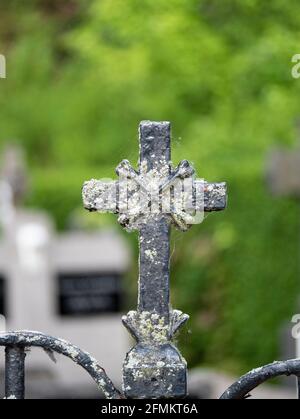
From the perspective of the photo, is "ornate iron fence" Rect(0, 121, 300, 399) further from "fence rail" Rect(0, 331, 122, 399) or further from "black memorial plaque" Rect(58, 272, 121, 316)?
"black memorial plaque" Rect(58, 272, 121, 316)

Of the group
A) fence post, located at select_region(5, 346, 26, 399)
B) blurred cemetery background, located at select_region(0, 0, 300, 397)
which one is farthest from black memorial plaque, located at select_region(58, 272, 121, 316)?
fence post, located at select_region(5, 346, 26, 399)

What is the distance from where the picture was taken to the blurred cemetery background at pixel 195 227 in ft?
27.0

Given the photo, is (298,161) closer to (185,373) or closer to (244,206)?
(244,206)

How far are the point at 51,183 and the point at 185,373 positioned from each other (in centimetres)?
1416

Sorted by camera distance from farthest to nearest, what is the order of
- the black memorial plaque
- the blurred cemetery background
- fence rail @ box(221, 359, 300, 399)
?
1. the black memorial plaque
2. the blurred cemetery background
3. fence rail @ box(221, 359, 300, 399)

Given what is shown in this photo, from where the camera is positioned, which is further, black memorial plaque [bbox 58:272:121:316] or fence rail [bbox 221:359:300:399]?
black memorial plaque [bbox 58:272:121:316]

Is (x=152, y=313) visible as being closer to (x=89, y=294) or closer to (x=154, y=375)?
(x=154, y=375)

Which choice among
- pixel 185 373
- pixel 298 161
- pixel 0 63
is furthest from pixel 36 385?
pixel 185 373

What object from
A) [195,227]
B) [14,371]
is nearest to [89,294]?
[195,227]

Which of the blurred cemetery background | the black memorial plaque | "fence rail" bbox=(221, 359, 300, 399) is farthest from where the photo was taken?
the black memorial plaque

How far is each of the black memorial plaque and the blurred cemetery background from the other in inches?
0.5

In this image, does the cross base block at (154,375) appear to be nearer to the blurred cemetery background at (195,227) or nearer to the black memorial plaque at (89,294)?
the blurred cemetery background at (195,227)

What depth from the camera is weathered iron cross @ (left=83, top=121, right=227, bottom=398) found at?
2.12 metres

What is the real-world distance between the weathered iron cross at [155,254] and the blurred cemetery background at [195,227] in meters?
4.30
